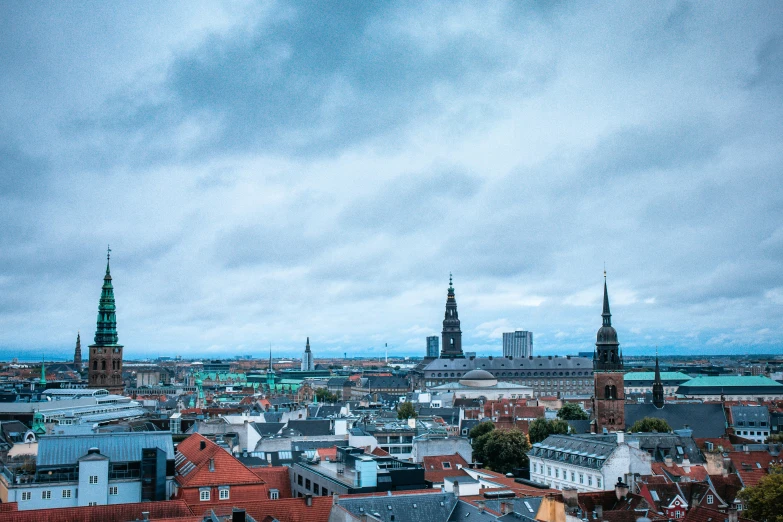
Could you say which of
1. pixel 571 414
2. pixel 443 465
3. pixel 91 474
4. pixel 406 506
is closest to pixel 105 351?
pixel 571 414

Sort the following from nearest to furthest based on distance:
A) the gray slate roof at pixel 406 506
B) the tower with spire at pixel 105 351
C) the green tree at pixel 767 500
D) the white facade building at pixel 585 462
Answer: the gray slate roof at pixel 406 506 < the green tree at pixel 767 500 < the white facade building at pixel 585 462 < the tower with spire at pixel 105 351

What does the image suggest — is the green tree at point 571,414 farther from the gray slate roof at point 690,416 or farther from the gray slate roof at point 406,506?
the gray slate roof at point 406,506

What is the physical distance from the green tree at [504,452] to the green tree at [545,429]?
48.1ft

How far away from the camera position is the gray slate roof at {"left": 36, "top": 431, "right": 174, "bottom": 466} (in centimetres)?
5744

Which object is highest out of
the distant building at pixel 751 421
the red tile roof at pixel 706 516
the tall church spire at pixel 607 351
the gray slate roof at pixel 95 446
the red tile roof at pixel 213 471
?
the tall church spire at pixel 607 351

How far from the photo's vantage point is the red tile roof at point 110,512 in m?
47.9

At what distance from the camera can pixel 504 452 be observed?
310ft

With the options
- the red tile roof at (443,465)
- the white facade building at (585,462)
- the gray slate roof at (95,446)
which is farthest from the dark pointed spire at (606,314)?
the gray slate roof at (95,446)

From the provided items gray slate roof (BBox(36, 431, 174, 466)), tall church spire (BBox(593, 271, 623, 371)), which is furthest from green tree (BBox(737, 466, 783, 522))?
tall church spire (BBox(593, 271, 623, 371))

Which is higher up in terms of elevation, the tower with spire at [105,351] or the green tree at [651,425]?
the tower with spire at [105,351]

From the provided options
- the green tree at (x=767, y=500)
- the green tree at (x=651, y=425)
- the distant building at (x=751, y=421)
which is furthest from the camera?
the distant building at (x=751, y=421)

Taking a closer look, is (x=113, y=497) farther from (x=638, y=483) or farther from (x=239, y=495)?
(x=638, y=483)

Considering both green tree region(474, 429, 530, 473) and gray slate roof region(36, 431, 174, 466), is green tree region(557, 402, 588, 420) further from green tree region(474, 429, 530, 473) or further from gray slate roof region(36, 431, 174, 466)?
gray slate roof region(36, 431, 174, 466)

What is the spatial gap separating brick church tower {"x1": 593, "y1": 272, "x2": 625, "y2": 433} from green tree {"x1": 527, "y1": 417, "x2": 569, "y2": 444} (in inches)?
378
